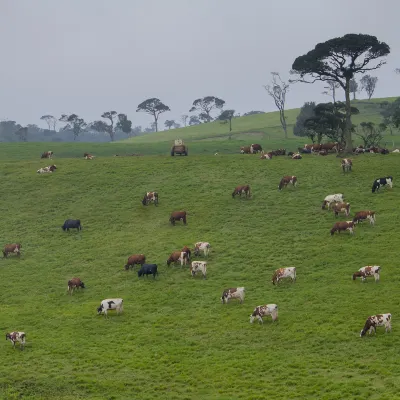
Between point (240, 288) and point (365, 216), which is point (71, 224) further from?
point (365, 216)

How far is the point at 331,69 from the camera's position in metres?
66.1

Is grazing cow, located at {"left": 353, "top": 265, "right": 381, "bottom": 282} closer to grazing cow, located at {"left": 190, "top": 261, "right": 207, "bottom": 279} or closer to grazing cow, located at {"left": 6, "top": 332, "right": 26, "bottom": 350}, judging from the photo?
grazing cow, located at {"left": 190, "top": 261, "right": 207, "bottom": 279}

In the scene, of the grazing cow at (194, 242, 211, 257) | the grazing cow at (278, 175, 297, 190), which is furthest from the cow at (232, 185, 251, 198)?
the grazing cow at (194, 242, 211, 257)

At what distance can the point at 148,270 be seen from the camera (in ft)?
125

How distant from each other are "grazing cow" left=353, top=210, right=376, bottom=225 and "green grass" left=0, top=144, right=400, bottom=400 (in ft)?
1.79

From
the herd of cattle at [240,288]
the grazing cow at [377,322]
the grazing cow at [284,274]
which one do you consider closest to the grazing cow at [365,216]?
the herd of cattle at [240,288]

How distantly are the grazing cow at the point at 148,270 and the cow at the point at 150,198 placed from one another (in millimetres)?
15573

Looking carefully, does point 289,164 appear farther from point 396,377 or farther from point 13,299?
point 396,377

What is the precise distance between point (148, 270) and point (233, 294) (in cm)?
755

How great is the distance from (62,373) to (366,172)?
39373 millimetres

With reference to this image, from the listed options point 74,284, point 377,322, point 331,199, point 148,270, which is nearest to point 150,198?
point 148,270

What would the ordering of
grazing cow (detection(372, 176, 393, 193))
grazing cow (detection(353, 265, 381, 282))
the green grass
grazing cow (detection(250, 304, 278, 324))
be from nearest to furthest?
the green grass < grazing cow (detection(250, 304, 278, 324)) < grazing cow (detection(353, 265, 381, 282)) < grazing cow (detection(372, 176, 393, 193))

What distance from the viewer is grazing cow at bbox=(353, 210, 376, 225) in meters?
43.0

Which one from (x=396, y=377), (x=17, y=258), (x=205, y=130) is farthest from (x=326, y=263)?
(x=205, y=130)
